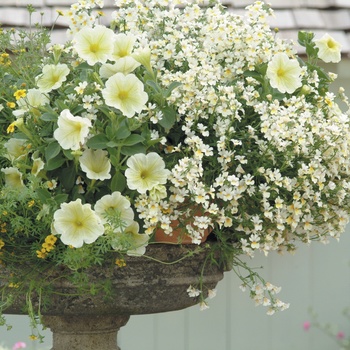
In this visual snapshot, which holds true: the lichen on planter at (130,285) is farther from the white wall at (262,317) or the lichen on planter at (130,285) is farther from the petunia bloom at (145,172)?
the white wall at (262,317)

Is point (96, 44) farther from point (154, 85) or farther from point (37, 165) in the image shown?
point (37, 165)

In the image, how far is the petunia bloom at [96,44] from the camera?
1.65 meters

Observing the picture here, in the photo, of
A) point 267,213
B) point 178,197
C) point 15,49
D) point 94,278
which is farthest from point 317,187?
point 15,49

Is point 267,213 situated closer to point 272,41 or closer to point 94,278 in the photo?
point 94,278

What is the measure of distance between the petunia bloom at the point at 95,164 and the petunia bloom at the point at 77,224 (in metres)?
0.07

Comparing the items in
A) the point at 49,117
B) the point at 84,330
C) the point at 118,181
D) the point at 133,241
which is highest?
the point at 49,117

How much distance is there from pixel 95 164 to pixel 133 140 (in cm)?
10

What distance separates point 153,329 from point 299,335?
2.60 ft

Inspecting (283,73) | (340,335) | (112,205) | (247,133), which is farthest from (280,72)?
(340,335)

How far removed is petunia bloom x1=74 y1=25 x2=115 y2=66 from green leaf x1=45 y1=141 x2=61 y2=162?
0.66 ft

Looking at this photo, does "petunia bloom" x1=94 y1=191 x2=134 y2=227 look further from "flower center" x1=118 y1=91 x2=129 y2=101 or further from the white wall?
the white wall

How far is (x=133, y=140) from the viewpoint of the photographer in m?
1.59

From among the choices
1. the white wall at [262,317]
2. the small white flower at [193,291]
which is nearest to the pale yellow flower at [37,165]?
the small white flower at [193,291]

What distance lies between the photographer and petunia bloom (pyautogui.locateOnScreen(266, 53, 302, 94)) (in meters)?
1.76
